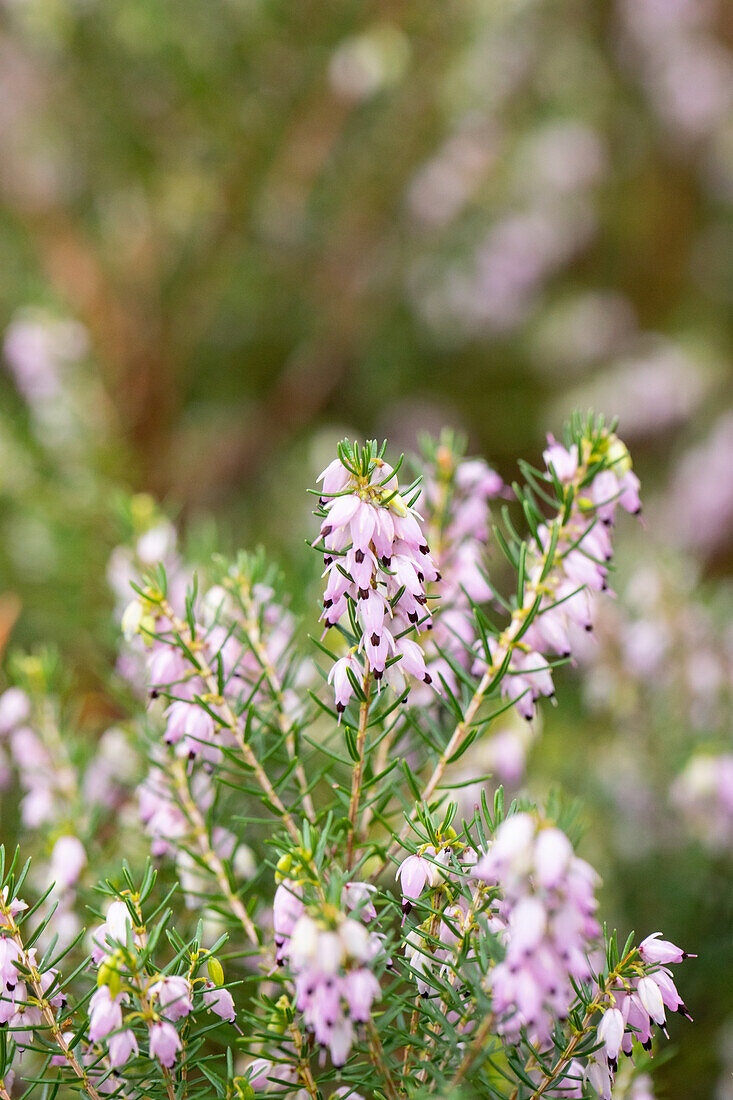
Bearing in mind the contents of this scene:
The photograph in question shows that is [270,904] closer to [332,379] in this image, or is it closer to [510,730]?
[510,730]

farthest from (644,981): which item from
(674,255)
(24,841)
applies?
(674,255)

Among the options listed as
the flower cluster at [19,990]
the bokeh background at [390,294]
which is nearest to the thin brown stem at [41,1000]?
the flower cluster at [19,990]

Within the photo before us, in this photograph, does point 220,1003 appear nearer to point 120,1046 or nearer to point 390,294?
point 120,1046

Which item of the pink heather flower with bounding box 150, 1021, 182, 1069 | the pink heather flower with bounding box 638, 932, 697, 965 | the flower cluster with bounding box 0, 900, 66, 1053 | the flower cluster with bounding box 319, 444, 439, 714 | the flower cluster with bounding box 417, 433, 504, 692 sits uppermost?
the flower cluster with bounding box 417, 433, 504, 692

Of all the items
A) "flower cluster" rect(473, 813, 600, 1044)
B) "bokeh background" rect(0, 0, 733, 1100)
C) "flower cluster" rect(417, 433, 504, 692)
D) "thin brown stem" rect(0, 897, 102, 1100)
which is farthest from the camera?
"bokeh background" rect(0, 0, 733, 1100)

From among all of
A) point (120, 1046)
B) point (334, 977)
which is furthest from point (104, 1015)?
point (334, 977)

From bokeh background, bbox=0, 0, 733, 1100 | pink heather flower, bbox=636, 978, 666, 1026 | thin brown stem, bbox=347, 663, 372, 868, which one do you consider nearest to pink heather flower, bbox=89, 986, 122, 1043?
thin brown stem, bbox=347, 663, 372, 868

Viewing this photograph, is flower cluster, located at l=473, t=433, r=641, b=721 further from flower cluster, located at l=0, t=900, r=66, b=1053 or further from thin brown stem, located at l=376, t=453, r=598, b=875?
flower cluster, located at l=0, t=900, r=66, b=1053
